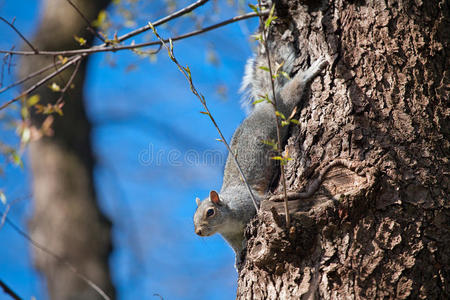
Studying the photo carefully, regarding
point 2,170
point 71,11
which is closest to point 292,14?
point 2,170

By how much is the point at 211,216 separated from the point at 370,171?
1257 mm

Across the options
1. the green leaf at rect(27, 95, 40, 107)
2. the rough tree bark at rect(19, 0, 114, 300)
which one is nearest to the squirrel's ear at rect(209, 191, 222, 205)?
the green leaf at rect(27, 95, 40, 107)

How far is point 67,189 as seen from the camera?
377 cm

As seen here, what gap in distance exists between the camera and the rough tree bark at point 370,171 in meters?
1.44

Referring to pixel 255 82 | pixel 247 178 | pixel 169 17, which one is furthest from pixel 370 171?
pixel 255 82

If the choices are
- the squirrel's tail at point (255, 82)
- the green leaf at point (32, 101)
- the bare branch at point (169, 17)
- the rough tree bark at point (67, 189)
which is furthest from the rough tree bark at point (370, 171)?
the rough tree bark at point (67, 189)

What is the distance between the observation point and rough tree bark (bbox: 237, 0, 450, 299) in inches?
56.6

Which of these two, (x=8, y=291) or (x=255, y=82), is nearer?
(x=8, y=291)

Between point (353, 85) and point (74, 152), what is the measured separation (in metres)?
2.85

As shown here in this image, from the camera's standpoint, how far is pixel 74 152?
12.9 ft

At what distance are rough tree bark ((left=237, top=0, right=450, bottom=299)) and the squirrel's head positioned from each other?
0.78 m

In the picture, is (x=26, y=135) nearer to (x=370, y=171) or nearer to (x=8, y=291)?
(x=8, y=291)

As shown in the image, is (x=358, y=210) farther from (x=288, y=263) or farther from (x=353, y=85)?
(x=353, y=85)

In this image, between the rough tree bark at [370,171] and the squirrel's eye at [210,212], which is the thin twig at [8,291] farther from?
the squirrel's eye at [210,212]
